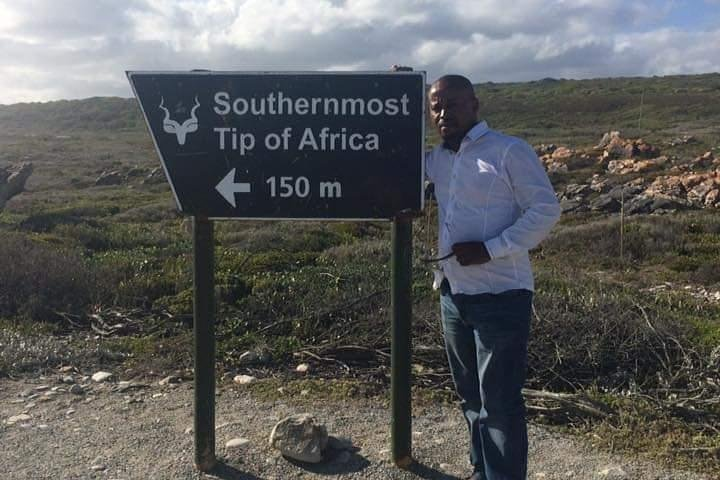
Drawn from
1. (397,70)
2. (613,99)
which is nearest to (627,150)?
(397,70)

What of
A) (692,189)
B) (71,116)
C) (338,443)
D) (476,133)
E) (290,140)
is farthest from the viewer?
(71,116)

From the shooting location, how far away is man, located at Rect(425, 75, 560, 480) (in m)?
2.79

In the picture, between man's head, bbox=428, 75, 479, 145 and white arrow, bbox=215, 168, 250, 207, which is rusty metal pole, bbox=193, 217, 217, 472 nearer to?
white arrow, bbox=215, 168, 250, 207

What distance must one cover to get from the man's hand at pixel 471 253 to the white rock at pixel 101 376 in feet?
9.68

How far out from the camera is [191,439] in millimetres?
3908

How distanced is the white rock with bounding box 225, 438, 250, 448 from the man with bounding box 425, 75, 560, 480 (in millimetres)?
1347

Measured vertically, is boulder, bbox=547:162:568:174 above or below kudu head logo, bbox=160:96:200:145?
below

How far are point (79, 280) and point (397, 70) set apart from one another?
447cm

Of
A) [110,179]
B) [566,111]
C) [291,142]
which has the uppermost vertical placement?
[566,111]

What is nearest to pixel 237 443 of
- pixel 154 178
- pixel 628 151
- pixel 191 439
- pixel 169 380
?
pixel 191 439

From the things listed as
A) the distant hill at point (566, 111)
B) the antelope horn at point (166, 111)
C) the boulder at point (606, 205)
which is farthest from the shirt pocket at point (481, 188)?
the distant hill at point (566, 111)

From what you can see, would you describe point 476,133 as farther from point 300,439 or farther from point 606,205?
point 606,205

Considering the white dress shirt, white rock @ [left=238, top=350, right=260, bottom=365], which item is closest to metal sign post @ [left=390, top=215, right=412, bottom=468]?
the white dress shirt

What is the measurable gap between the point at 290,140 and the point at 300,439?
1374 mm
